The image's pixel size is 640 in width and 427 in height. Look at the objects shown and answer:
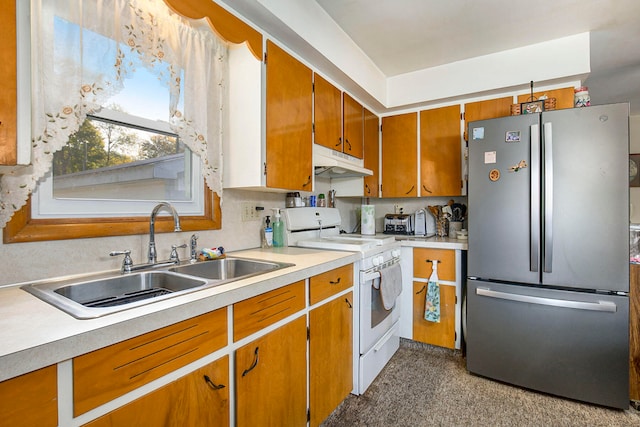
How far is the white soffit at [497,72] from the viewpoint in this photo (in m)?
2.27

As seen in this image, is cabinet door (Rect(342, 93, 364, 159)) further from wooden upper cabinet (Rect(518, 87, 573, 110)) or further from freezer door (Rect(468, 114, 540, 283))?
wooden upper cabinet (Rect(518, 87, 573, 110))

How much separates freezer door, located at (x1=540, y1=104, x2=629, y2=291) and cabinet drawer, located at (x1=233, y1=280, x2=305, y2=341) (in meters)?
1.61

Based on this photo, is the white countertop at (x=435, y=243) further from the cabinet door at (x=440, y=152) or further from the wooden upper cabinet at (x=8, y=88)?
the wooden upper cabinet at (x=8, y=88)

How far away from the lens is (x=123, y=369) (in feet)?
2.54

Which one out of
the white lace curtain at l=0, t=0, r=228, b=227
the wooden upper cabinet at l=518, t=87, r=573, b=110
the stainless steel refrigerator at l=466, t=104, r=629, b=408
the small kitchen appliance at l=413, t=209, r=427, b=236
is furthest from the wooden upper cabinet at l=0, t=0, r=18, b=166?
the wooden upper cabinet at l=518, t=87, r=573, b=110

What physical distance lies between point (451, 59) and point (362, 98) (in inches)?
32.1

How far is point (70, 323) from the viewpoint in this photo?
2.43ft

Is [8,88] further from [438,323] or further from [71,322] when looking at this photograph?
[438,323]

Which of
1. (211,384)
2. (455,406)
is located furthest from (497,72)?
(211,384)

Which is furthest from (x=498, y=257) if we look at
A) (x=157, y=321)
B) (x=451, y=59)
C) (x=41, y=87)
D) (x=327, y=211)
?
(x=41, y=87)

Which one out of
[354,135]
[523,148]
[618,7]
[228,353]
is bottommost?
[228,353]

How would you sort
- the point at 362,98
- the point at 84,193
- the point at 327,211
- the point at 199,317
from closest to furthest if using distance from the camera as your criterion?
1. the point at 199,317
2. the point at 84,193
3. the point at 327,211
4. the point at 362,98

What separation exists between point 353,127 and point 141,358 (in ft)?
7.64

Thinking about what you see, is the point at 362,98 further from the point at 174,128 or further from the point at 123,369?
the point at 123,369
